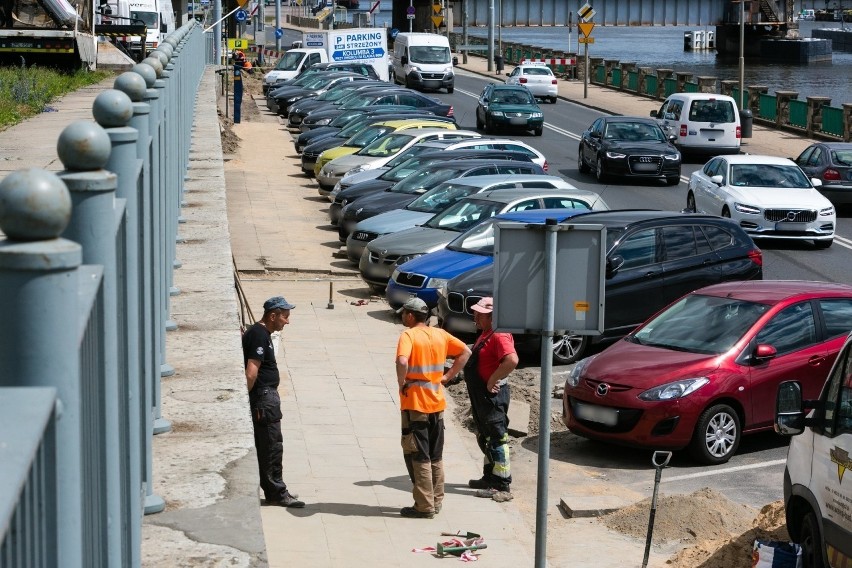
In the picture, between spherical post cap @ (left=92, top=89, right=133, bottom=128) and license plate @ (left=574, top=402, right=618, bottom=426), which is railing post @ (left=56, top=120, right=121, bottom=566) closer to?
spherical post cap @ (left=92, top=89, right=133, bottom=128)

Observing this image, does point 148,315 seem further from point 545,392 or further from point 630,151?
point 630,151

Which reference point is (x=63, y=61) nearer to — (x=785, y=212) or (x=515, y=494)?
(x=785, y=212)

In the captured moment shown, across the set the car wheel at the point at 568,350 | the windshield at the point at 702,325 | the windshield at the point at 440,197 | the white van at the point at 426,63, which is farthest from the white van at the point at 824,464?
the white van at the point at 426,63

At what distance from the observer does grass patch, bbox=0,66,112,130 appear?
18297mm

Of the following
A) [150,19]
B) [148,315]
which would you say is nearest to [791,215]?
[148,315]

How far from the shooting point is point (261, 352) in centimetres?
1006

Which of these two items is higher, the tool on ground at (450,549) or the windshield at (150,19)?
the windshield at (150,19)

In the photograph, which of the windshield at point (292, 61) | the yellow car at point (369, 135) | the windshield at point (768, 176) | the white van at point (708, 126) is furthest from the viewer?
the windshield at point (292, 61)

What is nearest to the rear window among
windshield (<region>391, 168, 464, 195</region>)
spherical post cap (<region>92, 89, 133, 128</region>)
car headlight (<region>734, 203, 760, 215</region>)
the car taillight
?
car headlight (<region>734, 203, 760, 215</region>)

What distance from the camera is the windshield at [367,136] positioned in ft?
107

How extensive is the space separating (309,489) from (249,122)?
40.1m

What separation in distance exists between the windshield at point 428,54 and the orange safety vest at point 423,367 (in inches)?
2064

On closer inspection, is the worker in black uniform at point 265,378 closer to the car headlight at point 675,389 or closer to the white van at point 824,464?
the car headlight at point 675,389

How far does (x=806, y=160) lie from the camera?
29.6 metres
